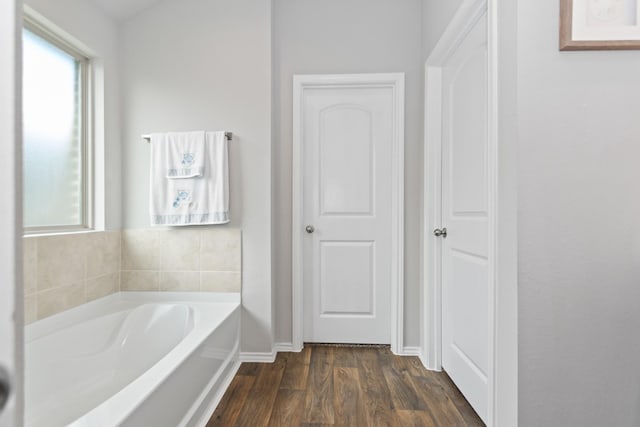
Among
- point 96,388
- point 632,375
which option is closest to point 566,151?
point 632,375

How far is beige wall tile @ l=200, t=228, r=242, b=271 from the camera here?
222 cm

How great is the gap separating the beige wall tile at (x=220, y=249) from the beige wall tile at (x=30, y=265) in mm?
847

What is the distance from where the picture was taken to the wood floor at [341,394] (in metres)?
1.59

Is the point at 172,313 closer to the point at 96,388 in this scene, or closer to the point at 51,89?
the point at 96,388

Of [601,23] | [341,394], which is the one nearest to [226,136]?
[341,394]

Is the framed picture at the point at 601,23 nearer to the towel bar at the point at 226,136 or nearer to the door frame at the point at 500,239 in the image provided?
the door frame at the point at 500,239

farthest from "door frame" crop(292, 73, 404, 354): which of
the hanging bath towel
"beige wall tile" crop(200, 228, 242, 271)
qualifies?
the hanging bath towel

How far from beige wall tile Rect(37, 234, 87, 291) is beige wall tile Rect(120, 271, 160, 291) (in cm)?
33

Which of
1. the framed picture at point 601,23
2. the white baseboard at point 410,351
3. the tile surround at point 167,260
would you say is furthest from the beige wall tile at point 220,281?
the framed picture at point 601,23

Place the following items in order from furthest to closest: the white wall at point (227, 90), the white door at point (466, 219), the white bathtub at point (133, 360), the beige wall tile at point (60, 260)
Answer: the white wall at point (227, 90) < the beige wall tile at point (60, 260) < the white door at point (466, 219) < the white bathtub at point (133, 360)

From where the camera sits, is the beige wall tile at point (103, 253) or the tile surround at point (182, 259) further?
the tile surround at point (182, 259)

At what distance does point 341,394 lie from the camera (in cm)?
181

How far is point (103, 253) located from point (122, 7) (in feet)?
5.23

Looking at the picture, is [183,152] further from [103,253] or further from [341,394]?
[341,394]
